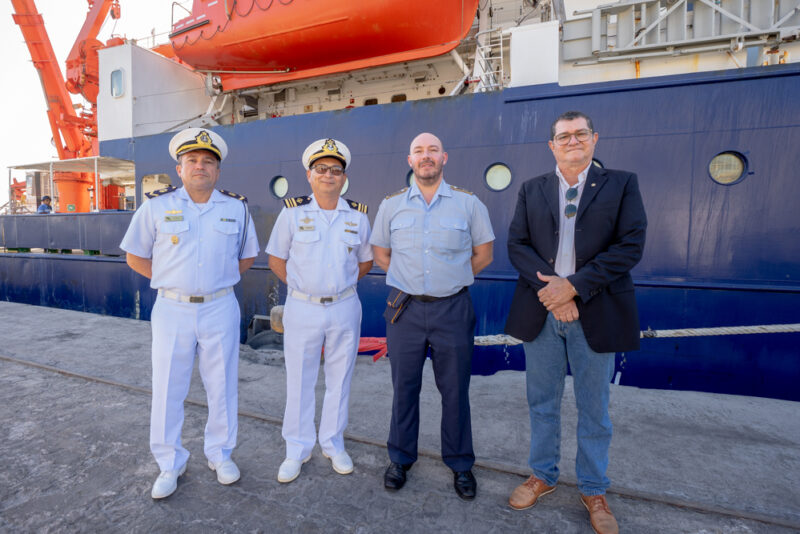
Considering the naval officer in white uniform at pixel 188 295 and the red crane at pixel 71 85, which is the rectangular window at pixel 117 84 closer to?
the red crane at pixel 71 85

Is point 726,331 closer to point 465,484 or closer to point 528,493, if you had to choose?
point 528,493

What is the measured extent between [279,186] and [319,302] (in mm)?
3620

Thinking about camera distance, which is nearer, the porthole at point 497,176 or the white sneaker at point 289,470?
the white sneaker at point 289,470

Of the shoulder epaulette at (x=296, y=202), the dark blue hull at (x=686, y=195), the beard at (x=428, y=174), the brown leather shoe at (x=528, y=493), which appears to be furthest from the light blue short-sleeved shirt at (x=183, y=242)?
the dark blue hull at (x=686, y=195)

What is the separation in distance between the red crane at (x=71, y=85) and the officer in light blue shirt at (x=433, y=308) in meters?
10.0

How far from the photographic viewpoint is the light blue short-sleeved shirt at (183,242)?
6.86 feet

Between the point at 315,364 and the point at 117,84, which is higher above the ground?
the point at 117,84

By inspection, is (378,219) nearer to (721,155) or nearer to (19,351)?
(721,155)

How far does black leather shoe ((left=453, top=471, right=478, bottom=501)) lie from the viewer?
80.7 inches

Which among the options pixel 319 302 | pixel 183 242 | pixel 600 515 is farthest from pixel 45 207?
pixel 600 515

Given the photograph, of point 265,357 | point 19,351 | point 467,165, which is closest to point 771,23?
point 467,165

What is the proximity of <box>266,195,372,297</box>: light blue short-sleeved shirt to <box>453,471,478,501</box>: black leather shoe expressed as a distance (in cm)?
116

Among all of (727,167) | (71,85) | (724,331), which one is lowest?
(724,331)

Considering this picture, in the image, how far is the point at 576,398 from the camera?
1.86 m
